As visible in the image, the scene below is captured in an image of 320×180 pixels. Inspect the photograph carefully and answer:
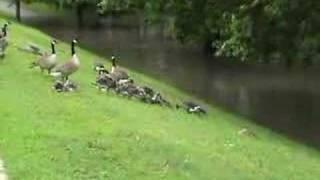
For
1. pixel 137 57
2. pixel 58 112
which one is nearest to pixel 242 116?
pixel 58 112

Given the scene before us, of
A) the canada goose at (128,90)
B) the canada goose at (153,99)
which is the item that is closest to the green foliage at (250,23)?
the canada goose at (153,99)

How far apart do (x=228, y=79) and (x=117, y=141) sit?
26.2 meters

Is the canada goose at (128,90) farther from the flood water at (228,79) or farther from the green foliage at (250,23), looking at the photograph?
the flood water at (228,79)

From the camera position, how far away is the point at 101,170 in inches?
518

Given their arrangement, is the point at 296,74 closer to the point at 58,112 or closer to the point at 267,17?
the point at 267,17

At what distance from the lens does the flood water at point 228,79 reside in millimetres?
29969

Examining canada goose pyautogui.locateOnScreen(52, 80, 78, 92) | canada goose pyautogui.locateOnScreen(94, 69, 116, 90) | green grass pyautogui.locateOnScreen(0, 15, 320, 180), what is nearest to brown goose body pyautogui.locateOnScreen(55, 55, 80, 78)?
canada goose pyautogui.locateOnScreen(52, 80, 78, 92)

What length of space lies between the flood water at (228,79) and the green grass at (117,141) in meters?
5.19

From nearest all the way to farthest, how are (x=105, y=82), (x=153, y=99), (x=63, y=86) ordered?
(x=63, y=86) → (x=105, y=82) → (x=153, y=99)

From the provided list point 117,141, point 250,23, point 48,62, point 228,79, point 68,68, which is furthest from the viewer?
point 228,79

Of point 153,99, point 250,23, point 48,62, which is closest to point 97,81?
point 153,99

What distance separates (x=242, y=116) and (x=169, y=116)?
7571mm

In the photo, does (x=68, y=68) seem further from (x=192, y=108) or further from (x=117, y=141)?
(x=117, y=141)

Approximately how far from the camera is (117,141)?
15336 mm
